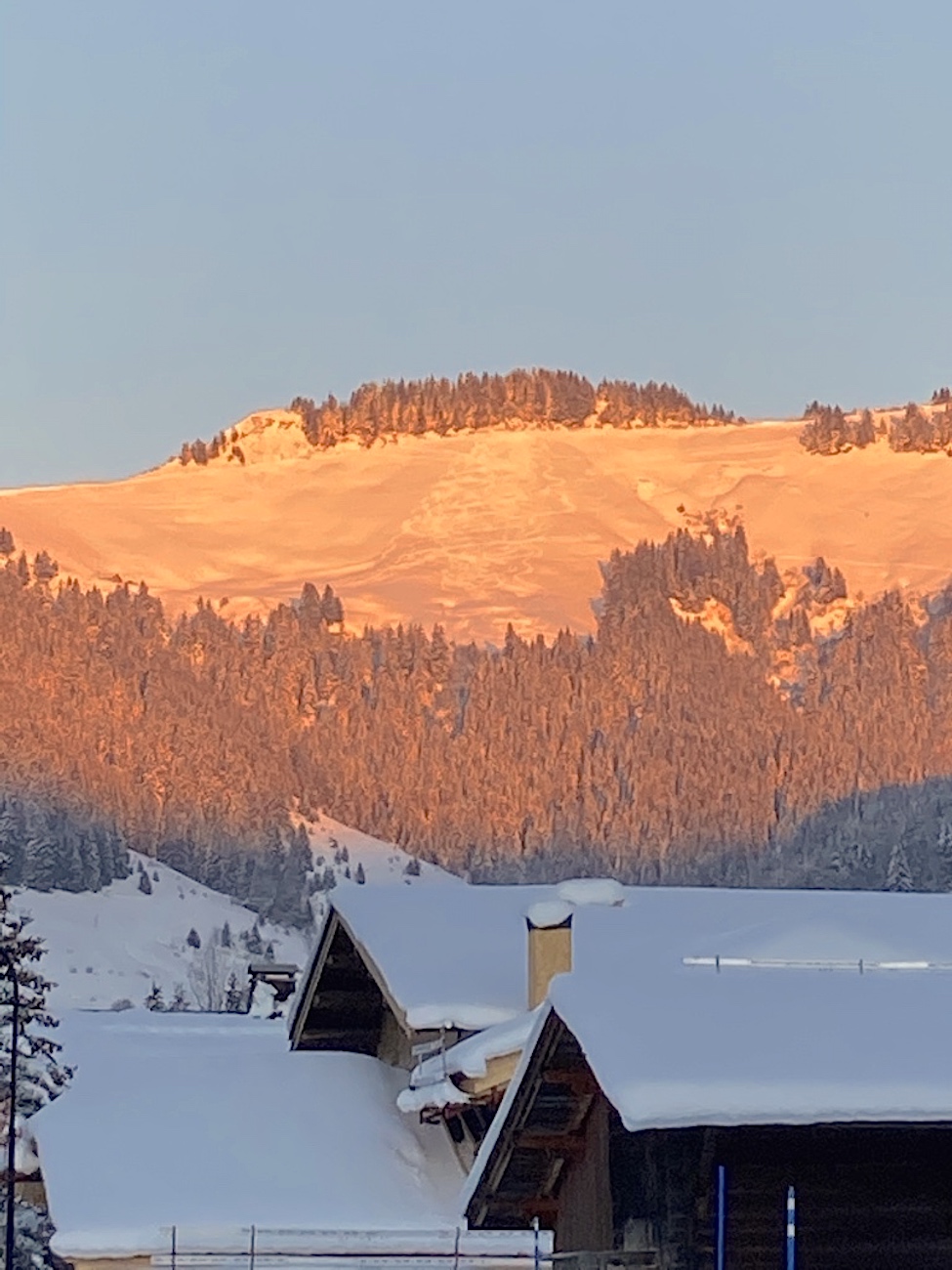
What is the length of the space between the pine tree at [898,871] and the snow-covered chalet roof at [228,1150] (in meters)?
113

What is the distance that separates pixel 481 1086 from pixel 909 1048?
4.94 m

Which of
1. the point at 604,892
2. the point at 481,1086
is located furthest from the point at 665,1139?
the point at 604,892

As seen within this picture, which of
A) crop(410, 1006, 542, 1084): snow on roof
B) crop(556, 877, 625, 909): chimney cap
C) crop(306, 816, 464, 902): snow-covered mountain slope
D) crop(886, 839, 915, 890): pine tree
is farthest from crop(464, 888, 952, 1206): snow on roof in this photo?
crop(306, 816, 464, 902): snow-covered mountain slope

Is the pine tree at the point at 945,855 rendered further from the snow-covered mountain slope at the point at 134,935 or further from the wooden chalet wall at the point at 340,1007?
the wooden chalet wall at the point at 340,1007

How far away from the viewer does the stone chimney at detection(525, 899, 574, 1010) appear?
14.3m

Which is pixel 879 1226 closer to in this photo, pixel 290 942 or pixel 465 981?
pixel 465 981

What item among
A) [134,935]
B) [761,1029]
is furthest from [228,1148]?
[134,935]

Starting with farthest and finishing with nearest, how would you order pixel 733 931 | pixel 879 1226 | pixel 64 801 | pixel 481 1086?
pixel 64 801
pixel 481 1086
pixel 733 931
pixel 879 1226

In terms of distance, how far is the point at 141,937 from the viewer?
5851 inches

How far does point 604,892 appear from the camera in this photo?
50.7 feet

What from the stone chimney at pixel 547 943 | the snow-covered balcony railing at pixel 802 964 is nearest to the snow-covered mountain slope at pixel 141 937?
the stone chimney at pixel 547 943

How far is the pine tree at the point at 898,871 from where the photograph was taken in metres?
130

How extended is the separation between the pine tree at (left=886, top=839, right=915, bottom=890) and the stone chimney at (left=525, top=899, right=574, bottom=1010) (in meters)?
115

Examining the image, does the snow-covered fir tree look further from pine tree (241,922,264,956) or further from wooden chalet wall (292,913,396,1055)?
pine tree (241,922,264,956)
